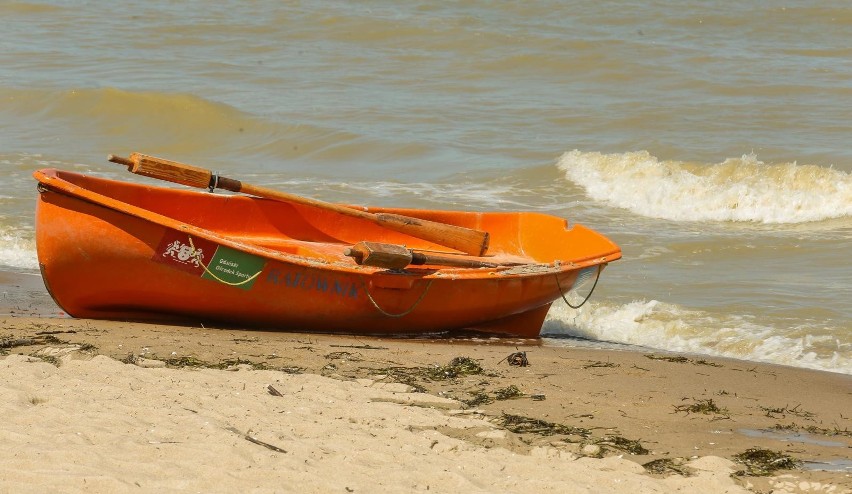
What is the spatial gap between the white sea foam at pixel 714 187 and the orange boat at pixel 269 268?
15.4ft

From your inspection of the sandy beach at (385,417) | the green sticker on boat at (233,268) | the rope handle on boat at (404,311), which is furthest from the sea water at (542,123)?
the green sticker on boat at (233,268)

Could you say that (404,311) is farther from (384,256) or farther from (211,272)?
(211,272)

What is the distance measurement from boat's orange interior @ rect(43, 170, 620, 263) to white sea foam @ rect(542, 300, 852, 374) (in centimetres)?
58

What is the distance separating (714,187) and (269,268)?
301 inches

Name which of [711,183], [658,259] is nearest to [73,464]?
[658,259]

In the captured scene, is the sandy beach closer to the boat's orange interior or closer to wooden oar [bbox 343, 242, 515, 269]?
wooden oar [bbox 343, 242, 515, 269]

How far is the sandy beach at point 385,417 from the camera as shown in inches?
167

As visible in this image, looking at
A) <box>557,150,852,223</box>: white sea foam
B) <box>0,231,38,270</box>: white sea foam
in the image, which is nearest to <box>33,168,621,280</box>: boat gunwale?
<box>0,231,38,270</box>: white sea foam

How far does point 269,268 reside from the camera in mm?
7191

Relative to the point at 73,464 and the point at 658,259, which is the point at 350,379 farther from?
the point at 658,259

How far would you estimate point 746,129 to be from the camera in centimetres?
1568

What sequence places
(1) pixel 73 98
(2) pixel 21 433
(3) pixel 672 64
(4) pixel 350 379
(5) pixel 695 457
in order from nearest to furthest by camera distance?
(2) pixel 21 433 < (5) pixel 695 457 < (4) pixel 350 379 < (1) pixel 73 98 < (3) pixel 672 64

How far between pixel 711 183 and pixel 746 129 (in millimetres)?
2366

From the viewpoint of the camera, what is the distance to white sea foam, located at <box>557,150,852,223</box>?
12.9 meters
